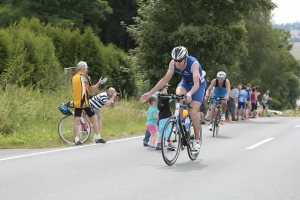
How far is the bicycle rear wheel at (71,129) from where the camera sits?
523 inches

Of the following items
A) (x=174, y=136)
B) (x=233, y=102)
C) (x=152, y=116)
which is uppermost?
(x=233, y=102)

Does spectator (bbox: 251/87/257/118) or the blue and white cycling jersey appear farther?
spectator (bbox: 251/87/257/118)

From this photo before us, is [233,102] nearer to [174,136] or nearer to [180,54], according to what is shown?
[174,136]

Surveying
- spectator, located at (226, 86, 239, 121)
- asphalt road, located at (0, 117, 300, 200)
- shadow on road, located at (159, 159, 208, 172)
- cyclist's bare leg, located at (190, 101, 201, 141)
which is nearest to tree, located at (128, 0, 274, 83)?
spectator, located at (226, 86, 239, 121)

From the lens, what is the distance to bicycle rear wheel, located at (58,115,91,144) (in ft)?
43.6

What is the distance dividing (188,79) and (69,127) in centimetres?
436

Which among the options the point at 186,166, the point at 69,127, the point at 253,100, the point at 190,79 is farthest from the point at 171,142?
the point at 253,100

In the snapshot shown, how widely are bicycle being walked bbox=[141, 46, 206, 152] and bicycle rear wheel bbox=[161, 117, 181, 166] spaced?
52 centimetres

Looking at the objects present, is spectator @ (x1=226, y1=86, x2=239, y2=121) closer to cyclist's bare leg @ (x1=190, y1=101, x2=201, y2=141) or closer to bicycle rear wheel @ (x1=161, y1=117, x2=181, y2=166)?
cyclist's bare leg @ (x1=190, y1=101, x2=201, y2=141)

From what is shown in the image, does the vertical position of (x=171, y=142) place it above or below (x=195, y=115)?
below

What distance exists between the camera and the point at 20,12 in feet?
142

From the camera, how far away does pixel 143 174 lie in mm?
8766

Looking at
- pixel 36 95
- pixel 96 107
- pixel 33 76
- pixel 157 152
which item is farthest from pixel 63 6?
pixel 157 152

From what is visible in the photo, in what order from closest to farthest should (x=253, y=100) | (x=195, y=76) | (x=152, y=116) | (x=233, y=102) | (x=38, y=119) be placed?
1. (x=195, y=76)
2. (x=152, y=116)
3. (x=38, y=119)
4. (x=233, y=102)
5. (x=253, y=100)
